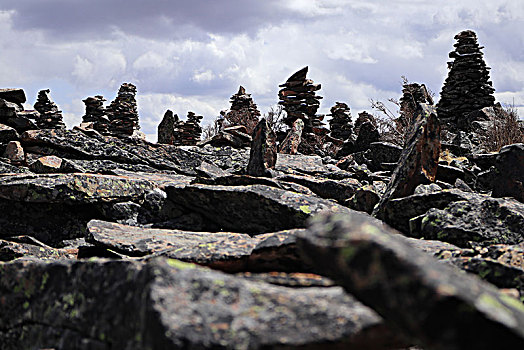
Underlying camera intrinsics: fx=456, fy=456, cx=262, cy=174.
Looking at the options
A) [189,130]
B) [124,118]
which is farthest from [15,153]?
[189,130]

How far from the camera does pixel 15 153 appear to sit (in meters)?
13.5

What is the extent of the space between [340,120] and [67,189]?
3400 centimetres

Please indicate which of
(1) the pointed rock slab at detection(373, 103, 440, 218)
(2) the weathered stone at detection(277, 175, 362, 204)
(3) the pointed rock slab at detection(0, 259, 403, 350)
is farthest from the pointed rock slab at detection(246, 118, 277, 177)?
(3) the pointed rock slab at detection(0, 259, 403, 350)

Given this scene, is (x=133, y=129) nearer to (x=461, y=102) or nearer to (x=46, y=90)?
(x=46, y=90)

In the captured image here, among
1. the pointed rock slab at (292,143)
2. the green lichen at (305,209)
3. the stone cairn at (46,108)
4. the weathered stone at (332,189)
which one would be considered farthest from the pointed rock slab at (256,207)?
the stone cairn at (46,108)

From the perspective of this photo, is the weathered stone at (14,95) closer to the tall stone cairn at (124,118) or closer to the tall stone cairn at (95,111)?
the tall stone cairn at (124,118)

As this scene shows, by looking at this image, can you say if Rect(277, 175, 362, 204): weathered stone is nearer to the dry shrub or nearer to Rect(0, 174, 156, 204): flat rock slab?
Rect(0, 174, 156, 204): flat rock slab

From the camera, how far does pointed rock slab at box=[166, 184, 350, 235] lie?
7195 mm

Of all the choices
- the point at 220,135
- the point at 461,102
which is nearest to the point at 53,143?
the point at 220,135

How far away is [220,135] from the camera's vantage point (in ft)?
61.3

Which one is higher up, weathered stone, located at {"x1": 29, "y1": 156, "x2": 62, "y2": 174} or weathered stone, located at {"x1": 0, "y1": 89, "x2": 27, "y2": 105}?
weathered stone, located at {"x1": 0, "y1": 89, "x2": 27, "y2": 105}

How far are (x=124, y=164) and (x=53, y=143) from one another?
233cm

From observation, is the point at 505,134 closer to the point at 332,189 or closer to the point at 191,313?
the point at 332,189

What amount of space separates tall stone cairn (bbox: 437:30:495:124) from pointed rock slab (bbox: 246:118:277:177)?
2319cm
